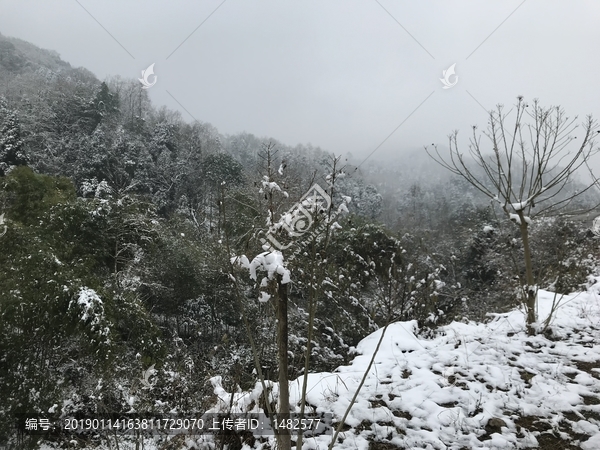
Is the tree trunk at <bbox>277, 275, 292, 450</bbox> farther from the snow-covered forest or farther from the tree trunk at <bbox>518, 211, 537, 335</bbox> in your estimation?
the tree trunk at <bbox>518, 211, 537, 335</bbox>

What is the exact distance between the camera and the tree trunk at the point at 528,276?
3.50m

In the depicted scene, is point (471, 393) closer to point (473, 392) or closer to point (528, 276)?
point (473, 392)

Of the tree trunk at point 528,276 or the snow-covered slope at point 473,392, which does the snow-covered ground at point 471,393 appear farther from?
the tree trunk at point 528,276

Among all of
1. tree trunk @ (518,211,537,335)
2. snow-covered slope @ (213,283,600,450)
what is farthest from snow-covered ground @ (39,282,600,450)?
tree trunk @ (518,211,537,335)

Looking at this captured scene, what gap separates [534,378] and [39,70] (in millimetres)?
43892

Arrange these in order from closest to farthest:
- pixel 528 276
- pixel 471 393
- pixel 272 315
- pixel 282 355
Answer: pixel 282 355, pixel 471 393, pixel 528 276, pixel 272 315

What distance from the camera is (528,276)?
3646mm

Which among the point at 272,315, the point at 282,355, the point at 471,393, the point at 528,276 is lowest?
the point at 471,393

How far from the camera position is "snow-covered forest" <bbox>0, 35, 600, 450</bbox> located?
7.54ft

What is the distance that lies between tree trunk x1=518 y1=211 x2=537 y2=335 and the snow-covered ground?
0.69 feet

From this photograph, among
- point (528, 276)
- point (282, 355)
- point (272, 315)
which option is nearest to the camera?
point (282, 355)

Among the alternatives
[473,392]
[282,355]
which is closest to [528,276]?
[473,392]

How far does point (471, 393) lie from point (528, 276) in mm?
1591

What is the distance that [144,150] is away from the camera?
17.3 metres
